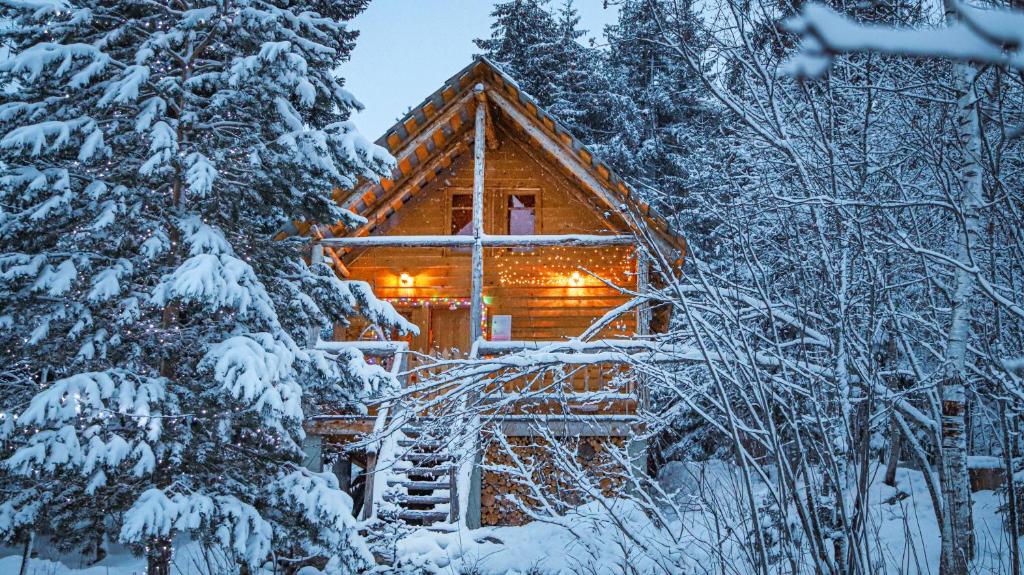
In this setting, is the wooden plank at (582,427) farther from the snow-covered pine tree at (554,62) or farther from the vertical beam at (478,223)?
the snow-covered pine tree at (554,62)

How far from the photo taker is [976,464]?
7031mm

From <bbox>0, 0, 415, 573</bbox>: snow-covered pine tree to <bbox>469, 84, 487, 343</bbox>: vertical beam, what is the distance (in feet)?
9.82

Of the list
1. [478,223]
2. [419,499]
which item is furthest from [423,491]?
[478,223]

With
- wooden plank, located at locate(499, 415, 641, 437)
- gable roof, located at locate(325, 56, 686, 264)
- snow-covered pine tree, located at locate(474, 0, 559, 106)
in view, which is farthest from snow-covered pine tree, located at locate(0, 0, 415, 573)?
snow-covered pine tree, located at locate(474, 0, 559, 106)

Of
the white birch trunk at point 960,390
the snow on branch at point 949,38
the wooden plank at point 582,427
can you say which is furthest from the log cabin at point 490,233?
the snow on branch at point 949,38

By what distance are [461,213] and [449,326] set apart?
2407 millimetres

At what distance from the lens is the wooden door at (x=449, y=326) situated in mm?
14852

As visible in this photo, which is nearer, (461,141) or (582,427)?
(582,427)

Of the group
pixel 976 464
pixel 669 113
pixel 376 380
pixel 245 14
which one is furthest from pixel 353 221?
pixel 669 113

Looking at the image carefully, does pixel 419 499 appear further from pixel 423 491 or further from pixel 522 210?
pixel 522 210

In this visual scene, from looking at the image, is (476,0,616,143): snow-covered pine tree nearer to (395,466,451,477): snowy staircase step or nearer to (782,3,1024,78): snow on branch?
(395,466,451,477): snowy staircase step

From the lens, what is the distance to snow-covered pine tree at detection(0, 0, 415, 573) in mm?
6891

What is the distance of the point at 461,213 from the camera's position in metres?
14.8

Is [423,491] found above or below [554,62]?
below
